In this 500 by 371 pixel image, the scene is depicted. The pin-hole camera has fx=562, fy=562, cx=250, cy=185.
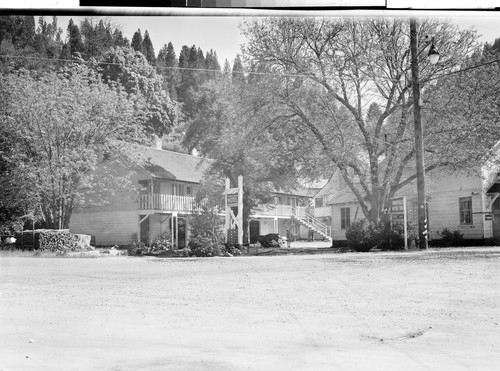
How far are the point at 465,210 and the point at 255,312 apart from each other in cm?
134

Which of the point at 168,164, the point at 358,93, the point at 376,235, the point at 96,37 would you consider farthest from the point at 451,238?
the point at 96,37

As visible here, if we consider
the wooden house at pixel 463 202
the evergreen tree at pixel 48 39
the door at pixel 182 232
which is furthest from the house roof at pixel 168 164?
the wooden house at pixel 463 202

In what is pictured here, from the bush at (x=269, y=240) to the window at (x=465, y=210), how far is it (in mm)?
1104

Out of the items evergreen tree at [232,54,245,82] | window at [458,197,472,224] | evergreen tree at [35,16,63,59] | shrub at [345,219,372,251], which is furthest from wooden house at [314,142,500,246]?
evergreen tree at [35,16,63,59]

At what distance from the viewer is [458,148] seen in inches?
134

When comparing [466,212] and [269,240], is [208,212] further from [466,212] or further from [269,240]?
[466,212]

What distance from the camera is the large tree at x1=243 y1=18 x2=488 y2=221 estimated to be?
299 centimetres

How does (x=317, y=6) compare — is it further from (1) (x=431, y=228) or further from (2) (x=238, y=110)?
(1) (x=431, y=228)

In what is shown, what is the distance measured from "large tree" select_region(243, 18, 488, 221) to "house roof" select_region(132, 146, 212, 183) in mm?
663

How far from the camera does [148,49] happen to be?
9.12 feet

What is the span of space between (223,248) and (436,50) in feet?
5.42

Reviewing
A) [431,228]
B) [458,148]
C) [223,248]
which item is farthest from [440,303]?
[223,248]

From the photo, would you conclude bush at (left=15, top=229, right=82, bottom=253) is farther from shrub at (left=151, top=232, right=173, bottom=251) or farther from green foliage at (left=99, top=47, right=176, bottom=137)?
green foliage at (left=99, top=47, right=176, bottom=137)

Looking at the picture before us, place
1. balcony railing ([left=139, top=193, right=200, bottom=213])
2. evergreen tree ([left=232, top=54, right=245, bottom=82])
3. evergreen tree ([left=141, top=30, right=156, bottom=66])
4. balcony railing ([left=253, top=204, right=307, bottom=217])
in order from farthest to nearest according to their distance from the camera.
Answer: balcony railing ([left=253, top=204, right=307, bottom=217]), evergreen tree ([left=232, top=54, right=245, bottom=82]), balcony railing ([left=139, top=193, right=200, bottom=213]), evergreen tree ([left=141, top=30, right=156, bottom=66])
